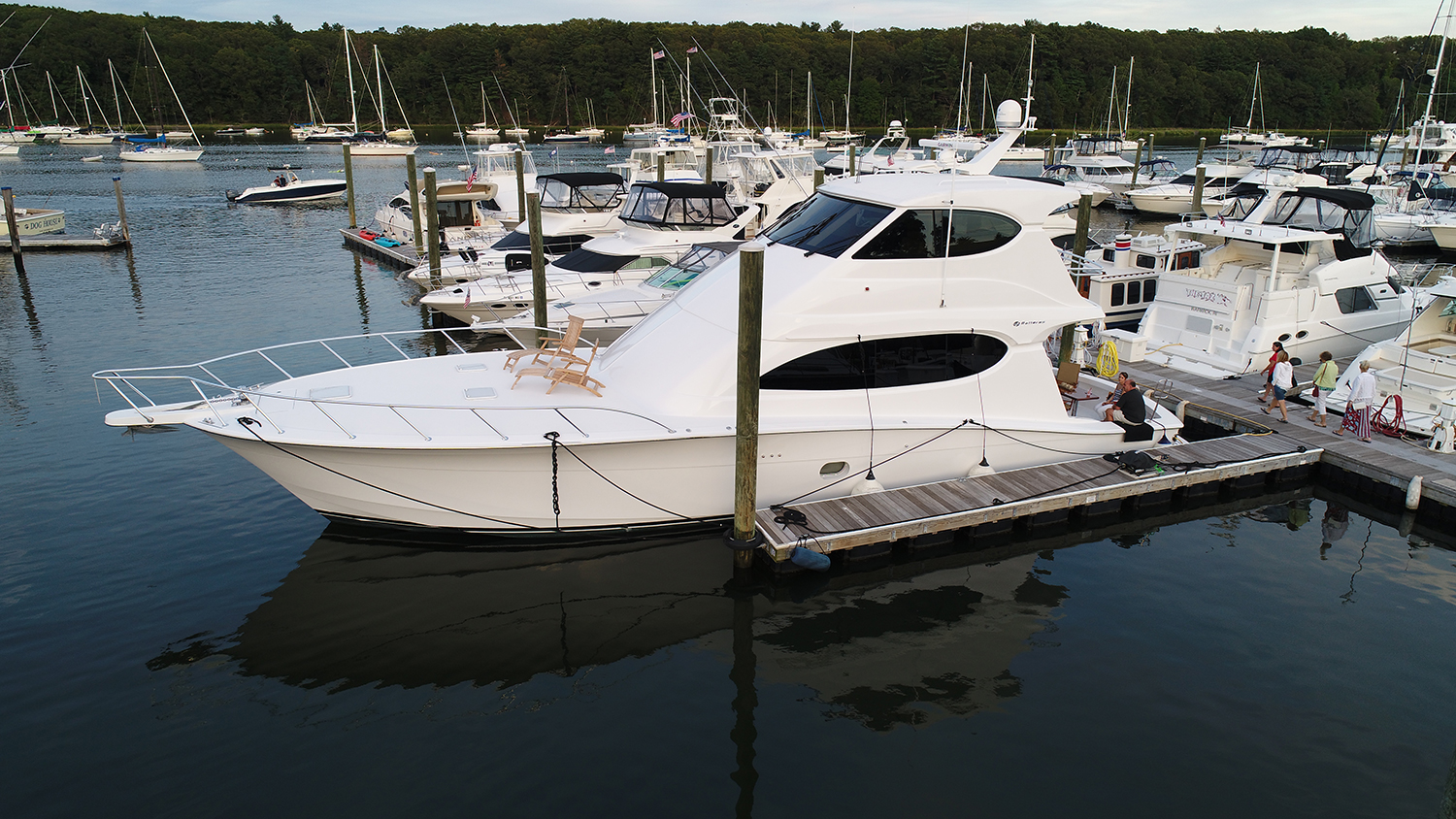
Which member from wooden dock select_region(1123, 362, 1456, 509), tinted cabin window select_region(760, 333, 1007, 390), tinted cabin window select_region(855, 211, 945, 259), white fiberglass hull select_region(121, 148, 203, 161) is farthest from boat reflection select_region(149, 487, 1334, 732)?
white fiberglass hull select_region(121, 148, 203, 161)

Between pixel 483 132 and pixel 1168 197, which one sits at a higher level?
pixel 483 132

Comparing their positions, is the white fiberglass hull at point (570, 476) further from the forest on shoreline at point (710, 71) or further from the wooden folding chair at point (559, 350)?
the forest on shoreline at point (710, 71)

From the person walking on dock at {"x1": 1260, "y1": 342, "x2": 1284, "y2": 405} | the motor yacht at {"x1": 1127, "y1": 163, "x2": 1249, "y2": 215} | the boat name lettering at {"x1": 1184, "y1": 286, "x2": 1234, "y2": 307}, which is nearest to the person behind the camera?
the person walking on dock at {"x1": 1260, "y1": 342, "x2": 1284, "y2": 405}

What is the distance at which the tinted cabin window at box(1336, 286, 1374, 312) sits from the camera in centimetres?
1584

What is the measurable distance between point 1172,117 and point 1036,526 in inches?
3976

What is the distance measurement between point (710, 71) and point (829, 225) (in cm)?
9139

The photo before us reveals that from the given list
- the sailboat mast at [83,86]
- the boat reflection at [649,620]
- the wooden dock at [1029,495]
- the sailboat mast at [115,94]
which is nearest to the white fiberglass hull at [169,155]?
the sailboat mast at [115,94]

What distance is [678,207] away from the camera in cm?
2108

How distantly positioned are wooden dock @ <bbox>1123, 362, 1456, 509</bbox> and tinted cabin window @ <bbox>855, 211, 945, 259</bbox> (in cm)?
606

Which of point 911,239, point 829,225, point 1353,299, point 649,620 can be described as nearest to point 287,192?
point 829,225

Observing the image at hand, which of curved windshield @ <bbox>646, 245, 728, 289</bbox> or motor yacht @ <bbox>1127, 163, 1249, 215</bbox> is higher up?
motor yacht @ <bbox>1127, 163, 1249, 215</bbox>

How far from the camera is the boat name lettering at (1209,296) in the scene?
1549cm

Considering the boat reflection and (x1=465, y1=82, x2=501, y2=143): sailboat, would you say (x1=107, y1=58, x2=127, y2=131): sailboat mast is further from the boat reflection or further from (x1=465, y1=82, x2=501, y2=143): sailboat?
the boat reflection

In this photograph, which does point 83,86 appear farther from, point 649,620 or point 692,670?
point 692,670
